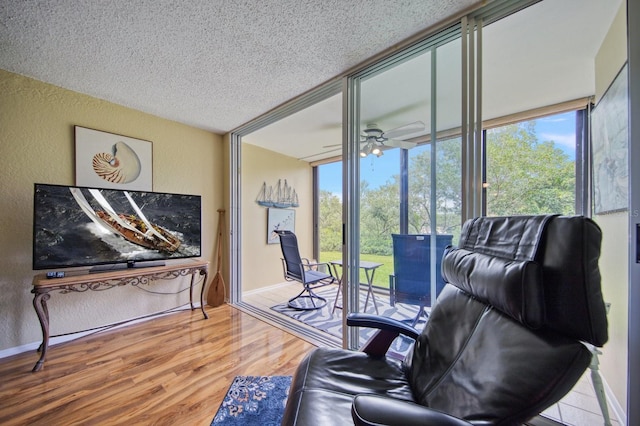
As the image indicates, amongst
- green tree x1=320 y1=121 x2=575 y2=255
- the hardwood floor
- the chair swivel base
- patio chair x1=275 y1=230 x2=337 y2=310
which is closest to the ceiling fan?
green tree x1=320 y1=121 x2=575 y2=255

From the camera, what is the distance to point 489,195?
6.93ft

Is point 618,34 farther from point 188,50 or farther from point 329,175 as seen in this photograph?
point 329,175

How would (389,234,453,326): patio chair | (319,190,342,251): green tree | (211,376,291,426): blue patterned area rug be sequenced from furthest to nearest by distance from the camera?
(319,190,342,251): green tree, (389,234,453,326): patio chair, (211,376,291,426): blue patterned area rug

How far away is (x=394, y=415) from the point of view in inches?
25.4

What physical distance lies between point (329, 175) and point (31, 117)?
390 cm

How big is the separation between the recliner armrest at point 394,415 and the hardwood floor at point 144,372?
48.7 inches

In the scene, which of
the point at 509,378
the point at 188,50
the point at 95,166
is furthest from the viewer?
the point at 95,166

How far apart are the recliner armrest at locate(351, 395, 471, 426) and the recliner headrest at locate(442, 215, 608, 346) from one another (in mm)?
397

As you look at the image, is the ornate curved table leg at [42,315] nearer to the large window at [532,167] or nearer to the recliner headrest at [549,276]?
the recliner headrest at [549,276]

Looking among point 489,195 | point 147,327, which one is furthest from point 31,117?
point 489,195

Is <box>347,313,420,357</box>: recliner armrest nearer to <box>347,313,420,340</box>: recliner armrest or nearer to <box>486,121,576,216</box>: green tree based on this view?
<box>347,313,420,340</box>: recliner armrest

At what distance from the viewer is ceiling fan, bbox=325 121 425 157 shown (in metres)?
1.95

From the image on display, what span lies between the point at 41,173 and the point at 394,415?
3250 mm

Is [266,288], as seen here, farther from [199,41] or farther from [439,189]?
[199,41]
